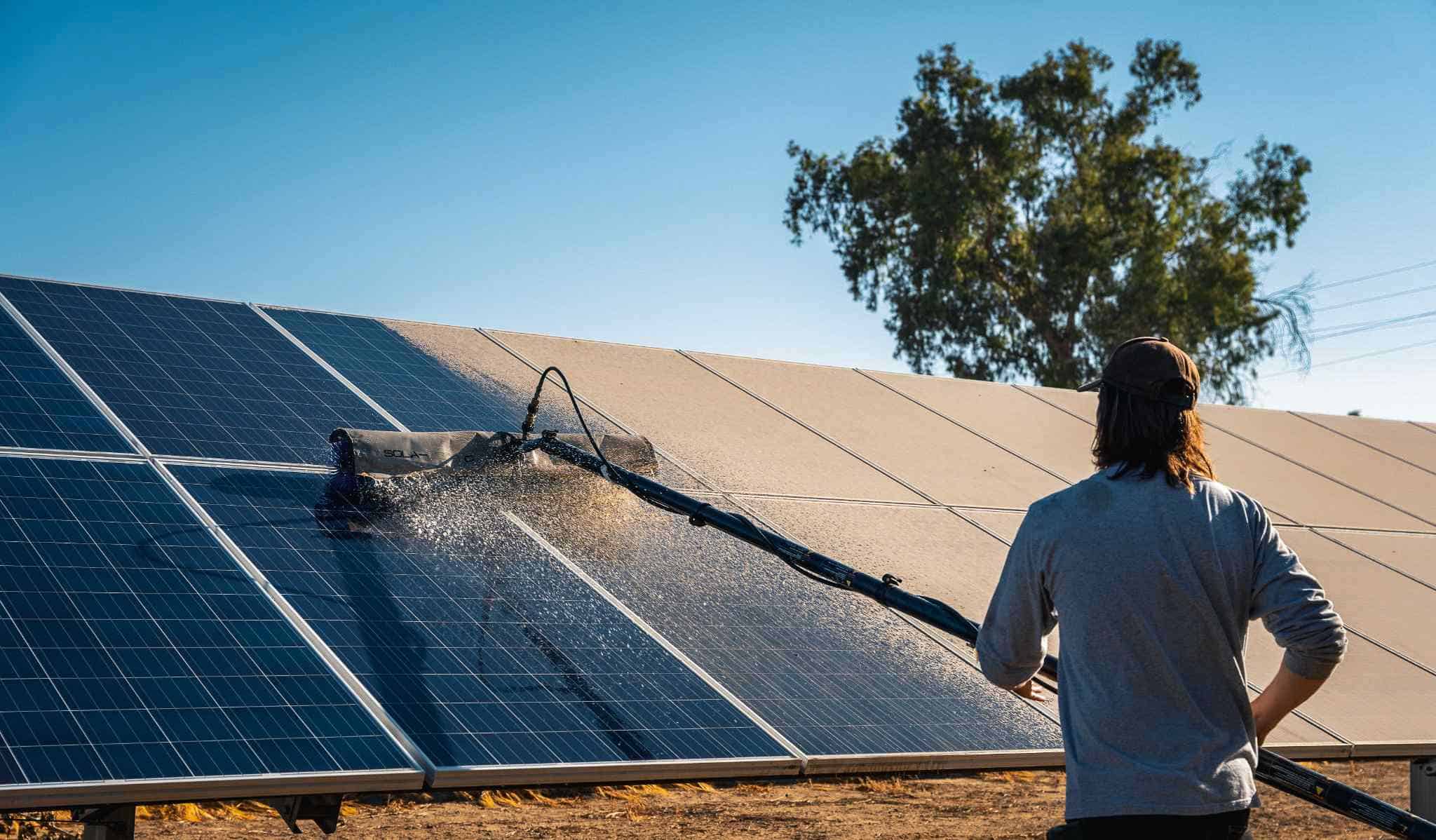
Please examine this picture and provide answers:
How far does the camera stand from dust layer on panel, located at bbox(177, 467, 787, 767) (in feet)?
14.3

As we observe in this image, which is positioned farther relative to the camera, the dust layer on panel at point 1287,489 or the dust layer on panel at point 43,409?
the dust layer on panel at point 1287,489

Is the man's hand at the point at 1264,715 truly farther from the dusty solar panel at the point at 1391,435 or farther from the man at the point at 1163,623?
the dusty solar panel at the point at 1391,435

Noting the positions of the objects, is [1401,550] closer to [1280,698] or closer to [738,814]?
[738,814]

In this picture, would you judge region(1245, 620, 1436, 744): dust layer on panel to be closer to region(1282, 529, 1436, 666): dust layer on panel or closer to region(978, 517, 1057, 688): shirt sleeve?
region(1282, 529, 1436, 666): dust layer on panel

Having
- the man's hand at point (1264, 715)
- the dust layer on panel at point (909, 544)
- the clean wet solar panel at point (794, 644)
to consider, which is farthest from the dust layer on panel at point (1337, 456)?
the man's hand at point (1264, 715)

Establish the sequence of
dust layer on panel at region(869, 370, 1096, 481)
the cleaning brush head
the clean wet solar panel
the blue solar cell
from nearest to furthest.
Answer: the clean wet solar panel → the cleaning brush head → the blue solar cell → dust layer on panel at region(869, 370, 1096, 481)

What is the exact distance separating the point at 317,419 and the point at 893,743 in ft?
10.3

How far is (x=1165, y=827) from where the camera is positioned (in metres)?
2.82

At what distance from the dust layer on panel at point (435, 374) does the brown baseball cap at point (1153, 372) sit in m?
3.99

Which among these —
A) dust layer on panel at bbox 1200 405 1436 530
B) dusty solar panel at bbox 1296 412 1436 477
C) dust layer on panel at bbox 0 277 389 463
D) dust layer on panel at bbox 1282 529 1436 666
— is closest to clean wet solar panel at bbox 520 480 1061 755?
dust layer on panel at bbox 0 277 389 463

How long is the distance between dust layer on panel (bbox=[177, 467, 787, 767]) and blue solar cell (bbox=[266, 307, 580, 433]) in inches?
40.6

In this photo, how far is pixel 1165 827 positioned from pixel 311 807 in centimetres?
237

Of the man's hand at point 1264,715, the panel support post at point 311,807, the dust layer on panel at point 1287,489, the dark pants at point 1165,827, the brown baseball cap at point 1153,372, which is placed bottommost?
the panel support post at point 311,807

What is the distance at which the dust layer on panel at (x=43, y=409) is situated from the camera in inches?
215
